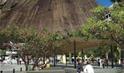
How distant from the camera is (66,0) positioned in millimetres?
83125

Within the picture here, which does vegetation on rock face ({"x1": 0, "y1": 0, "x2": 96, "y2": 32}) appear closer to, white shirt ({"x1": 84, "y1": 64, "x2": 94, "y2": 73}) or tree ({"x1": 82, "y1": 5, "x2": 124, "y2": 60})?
tree ({"x1": 82, "y1": 5, "x2": 124, "y2": 60})

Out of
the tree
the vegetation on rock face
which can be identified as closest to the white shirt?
the tree

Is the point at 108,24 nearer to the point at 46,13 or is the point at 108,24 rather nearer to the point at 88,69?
the point at 88,69

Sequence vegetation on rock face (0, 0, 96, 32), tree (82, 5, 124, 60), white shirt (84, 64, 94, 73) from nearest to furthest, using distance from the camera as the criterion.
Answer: white shirt (84, 64, 94, 73), tree (82, 5, 124, 60), vegetation on rock face (0, 0, 96, 32)

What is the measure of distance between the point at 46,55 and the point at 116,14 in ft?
44.3

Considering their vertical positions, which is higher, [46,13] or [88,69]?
[46,13]

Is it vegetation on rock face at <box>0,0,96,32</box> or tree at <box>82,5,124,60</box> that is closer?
tree at <box>82,5,124,60</box>

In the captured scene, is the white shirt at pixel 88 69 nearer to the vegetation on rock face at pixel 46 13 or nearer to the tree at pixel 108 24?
the tree at pixel 108 24

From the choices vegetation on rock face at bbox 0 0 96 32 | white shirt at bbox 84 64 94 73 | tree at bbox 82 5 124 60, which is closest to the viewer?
white shirt at bbox 84 64 94 73

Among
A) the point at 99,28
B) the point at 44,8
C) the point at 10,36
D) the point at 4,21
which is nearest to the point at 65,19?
the point at 44,8

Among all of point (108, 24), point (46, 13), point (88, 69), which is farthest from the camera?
point (46, 13)

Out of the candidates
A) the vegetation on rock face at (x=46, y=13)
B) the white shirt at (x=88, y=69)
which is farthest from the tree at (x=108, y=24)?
the vegetation on rock face at (x=46, y=13)

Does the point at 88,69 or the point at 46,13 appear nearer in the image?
the point at 88,69

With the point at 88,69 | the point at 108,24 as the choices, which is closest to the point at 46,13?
the point at 108,24
